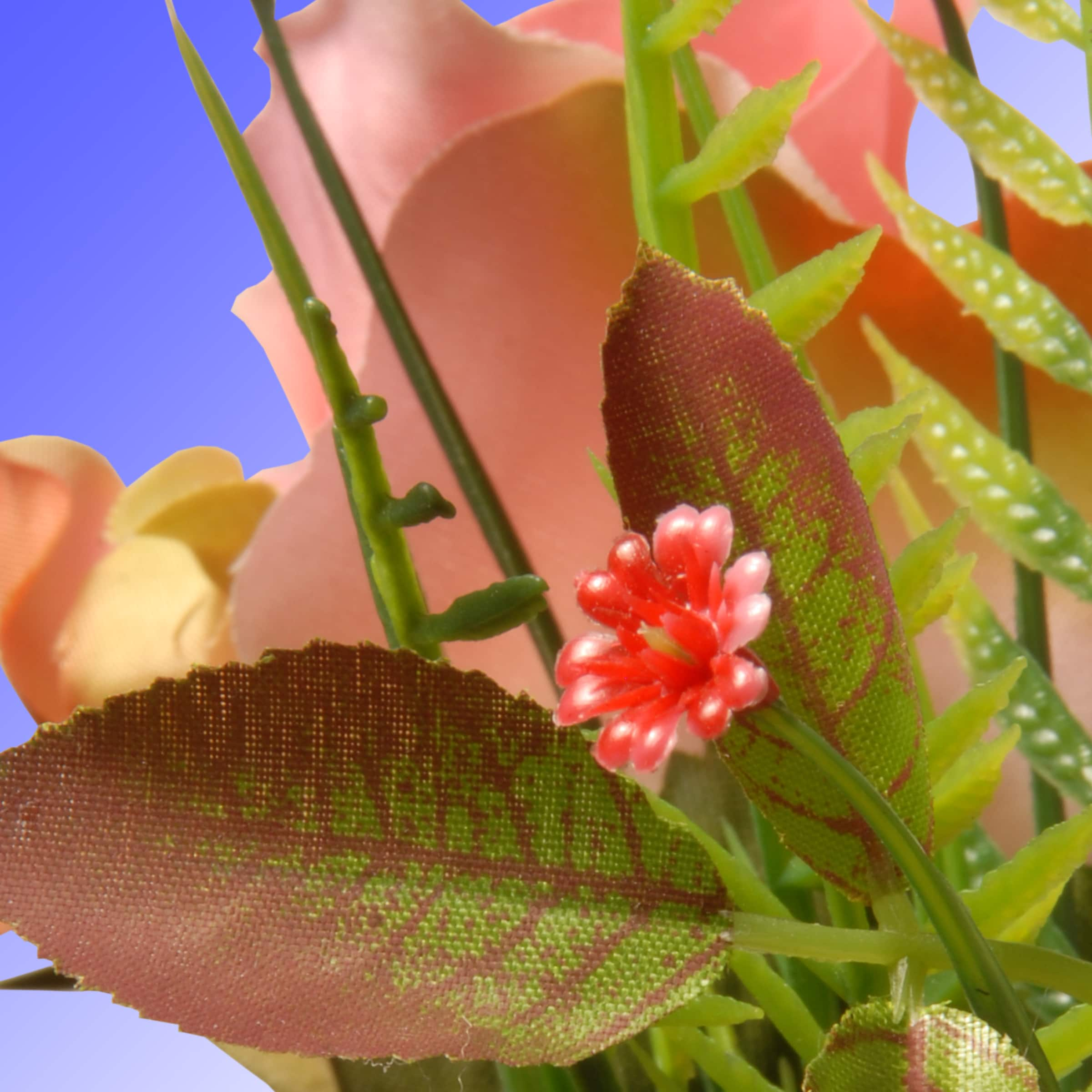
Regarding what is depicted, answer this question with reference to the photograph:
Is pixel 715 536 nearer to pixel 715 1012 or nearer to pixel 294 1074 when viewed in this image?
pixel 715 1012

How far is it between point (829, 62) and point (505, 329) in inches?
5.2

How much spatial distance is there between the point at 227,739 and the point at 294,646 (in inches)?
6.4

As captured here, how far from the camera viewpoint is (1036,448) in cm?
32

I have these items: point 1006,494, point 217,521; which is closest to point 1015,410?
point 1006,494

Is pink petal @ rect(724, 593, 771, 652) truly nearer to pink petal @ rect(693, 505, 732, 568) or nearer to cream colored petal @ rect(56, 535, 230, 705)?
pink petal @ rect(693, 505, 732, 568)

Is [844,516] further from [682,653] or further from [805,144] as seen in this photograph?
[805,144]

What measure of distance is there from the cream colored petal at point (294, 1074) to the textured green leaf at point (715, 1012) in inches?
5.2

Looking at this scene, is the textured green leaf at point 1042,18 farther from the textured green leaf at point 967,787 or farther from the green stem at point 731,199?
Answer: the textured green leaf at point 967,787

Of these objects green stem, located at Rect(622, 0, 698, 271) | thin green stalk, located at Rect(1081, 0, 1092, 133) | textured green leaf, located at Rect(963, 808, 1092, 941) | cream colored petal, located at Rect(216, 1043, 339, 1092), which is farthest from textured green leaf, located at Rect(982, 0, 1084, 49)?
cream colored petal, located at Rect(216, 1043, 339, 1092)

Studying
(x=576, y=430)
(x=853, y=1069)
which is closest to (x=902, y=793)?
(x=853, y=1069)

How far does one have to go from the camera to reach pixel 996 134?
1.00 feet

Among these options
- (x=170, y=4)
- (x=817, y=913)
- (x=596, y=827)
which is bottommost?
(x=817, y=913)

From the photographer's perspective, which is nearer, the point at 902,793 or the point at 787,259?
the point at 902,793

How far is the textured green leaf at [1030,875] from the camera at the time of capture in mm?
231
